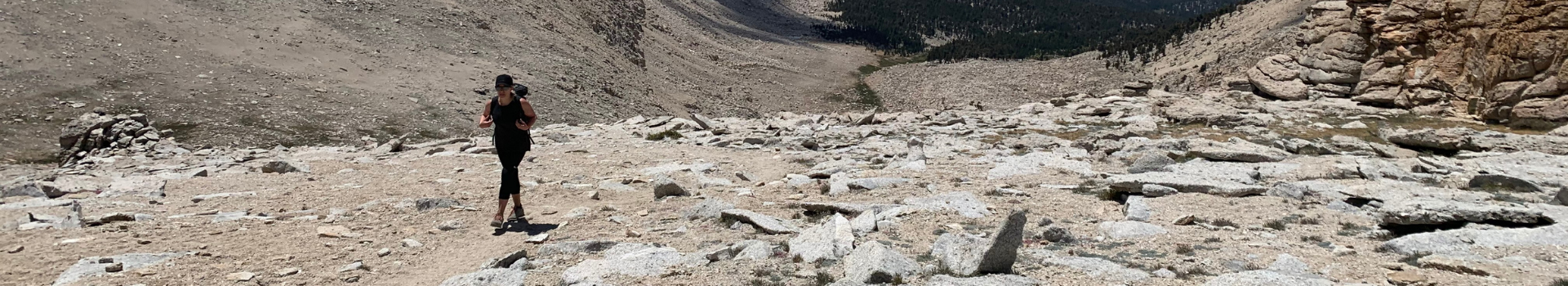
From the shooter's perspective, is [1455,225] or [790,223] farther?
[790,223]

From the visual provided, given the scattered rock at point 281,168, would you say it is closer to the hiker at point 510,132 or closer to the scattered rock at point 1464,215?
the hiker at point 510,132

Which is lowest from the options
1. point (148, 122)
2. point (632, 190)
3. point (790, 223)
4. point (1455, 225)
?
point (148, 122)

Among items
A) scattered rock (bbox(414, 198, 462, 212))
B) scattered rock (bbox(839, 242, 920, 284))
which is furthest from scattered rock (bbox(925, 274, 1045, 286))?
scattered rock (bbox(414, 198, 462, 212))

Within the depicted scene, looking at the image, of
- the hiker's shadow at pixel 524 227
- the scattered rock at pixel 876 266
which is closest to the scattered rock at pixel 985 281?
the scattered rock at pixel 876 266

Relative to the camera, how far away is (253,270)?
22.1 ft

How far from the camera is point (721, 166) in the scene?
14172 millimetres

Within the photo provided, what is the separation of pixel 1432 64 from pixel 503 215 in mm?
23316

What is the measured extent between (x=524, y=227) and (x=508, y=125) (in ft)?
3.49

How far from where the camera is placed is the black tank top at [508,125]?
29.9 feet

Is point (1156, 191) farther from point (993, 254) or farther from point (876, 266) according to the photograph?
point (876, 266)

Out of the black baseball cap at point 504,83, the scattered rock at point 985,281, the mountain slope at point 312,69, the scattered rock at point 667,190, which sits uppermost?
the black baseball cap at point 504,83

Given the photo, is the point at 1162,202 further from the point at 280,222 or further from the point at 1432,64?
the point at 1432,64

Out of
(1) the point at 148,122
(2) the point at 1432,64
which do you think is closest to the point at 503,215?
(1) the point at 148,122

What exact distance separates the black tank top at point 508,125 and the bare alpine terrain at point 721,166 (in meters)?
0.82
